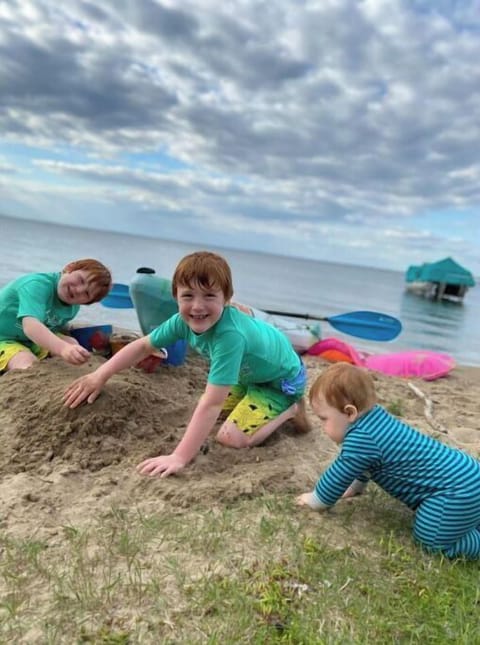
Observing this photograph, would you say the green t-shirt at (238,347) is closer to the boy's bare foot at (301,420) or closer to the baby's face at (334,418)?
the boy's bare foot at (301,420)

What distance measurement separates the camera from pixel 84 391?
314 cm

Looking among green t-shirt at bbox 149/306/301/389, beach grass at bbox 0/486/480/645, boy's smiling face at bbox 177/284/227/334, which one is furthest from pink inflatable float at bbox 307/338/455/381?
beach grass at bbox 0/486/480/645

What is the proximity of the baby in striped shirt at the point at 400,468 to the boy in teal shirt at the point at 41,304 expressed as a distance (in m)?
2.06

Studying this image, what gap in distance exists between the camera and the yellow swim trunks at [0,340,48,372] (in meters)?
4.05

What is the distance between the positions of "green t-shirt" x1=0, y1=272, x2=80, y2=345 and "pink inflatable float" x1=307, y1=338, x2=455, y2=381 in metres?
4.17

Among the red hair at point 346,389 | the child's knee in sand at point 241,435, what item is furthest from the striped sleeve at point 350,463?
the child's knee in sand at point 241,435

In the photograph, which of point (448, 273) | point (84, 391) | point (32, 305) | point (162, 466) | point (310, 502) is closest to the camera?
point (310, 502)

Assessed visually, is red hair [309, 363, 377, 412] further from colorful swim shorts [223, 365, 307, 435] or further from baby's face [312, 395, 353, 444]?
colorful swim shorts [223, 365, 307, 435]

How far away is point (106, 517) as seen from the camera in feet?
7.67

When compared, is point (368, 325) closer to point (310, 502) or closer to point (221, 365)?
point (221, 365)

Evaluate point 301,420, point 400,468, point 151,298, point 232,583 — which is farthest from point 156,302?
point 232,583

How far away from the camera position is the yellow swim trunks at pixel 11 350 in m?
4.05

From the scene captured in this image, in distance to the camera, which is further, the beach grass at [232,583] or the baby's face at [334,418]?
the baby's face at [334,418]

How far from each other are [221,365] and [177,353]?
1.60 m
